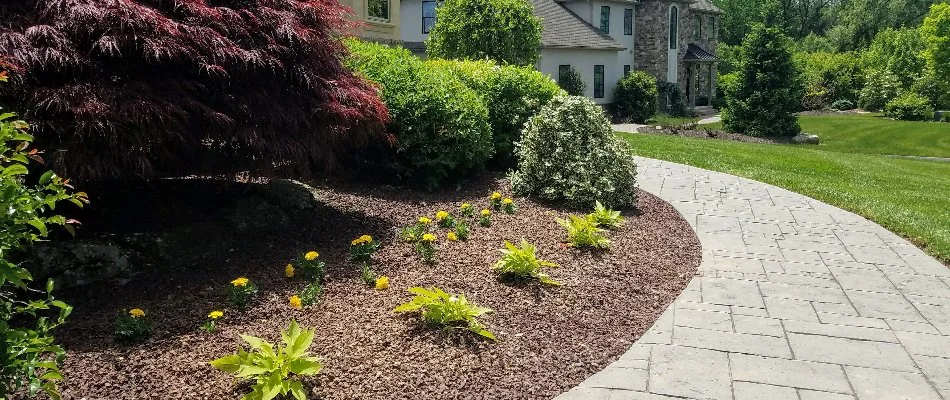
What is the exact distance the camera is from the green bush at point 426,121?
7.43 m

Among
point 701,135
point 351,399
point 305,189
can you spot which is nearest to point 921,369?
point 351,399

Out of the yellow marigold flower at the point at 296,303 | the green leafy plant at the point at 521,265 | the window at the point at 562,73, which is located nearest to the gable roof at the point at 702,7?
the window at the point at 562,73

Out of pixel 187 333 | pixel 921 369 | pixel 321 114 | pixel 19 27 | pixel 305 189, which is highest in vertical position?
pixel 19 27

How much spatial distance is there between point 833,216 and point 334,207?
588cm

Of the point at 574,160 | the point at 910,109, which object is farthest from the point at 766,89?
the point at 574,160

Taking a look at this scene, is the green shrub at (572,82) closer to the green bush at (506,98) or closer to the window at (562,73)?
the window at (562,73)

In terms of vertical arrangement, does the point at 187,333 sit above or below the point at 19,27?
below

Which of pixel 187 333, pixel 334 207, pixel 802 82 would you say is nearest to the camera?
pixel 187 333

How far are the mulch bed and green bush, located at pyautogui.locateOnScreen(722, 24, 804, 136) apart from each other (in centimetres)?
1871

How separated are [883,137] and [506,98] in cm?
1964

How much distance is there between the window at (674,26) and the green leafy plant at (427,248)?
29.7m

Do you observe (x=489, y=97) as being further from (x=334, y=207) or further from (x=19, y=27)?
(x=19, y=27)

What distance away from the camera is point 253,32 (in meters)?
5.18

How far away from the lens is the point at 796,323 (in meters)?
4.97
